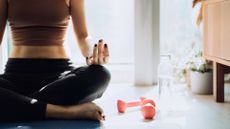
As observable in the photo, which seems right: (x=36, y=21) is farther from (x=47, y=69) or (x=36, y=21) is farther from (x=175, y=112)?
(x=175, y=112)

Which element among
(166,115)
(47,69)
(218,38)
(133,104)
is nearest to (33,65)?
(47,69)

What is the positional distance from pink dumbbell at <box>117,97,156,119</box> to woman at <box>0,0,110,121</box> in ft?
0.54

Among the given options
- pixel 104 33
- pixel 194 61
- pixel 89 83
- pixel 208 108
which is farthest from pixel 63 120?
pixel 104 33

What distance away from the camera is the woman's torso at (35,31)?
173 centimetres

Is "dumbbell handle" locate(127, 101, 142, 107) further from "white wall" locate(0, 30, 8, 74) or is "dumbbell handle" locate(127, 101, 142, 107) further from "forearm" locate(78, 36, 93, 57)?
"white wall" locate(0, 30, 8, 74)

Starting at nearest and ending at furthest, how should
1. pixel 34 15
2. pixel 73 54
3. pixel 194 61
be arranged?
1. pixel 34 15
2. pixel 194 61
3. pixel 73 54

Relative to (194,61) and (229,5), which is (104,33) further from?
(229,5)

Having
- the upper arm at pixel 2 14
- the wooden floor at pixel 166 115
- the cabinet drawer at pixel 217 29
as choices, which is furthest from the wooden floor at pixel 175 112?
the upper arm at pixel 2 14

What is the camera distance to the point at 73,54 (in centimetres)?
265

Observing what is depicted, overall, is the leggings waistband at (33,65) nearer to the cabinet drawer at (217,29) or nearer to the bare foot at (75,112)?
the bare foot at (75,112)

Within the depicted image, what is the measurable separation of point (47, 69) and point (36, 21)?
0.23 meters

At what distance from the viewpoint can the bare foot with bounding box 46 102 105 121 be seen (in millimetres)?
1489

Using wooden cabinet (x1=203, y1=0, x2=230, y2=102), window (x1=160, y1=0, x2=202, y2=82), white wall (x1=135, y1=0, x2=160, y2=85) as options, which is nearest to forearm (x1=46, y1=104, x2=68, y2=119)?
wooden cabinet (x1=203, y1=0, x2=230, y2=102)

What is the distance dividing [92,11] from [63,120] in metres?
1.24
